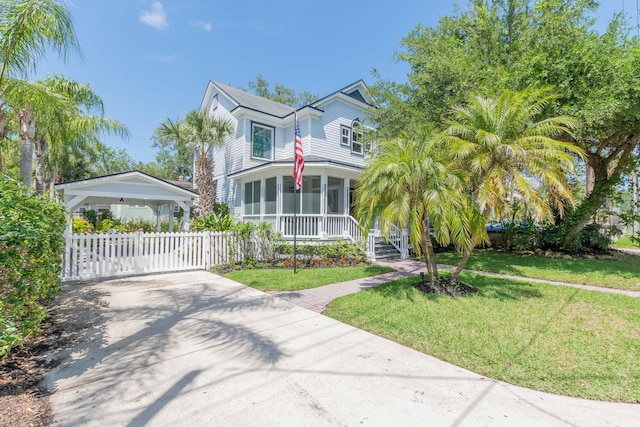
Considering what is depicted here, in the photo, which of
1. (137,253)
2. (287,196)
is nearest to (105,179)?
(137,253)

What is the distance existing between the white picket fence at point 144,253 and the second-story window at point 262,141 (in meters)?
7.17

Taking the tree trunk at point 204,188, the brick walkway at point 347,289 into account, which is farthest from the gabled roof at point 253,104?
the brick walkway at point 347,289

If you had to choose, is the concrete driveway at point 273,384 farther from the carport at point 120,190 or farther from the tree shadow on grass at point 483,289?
the carport at point 120,190

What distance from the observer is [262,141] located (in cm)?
1623

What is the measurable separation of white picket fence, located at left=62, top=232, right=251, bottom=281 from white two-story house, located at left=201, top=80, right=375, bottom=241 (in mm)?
3081

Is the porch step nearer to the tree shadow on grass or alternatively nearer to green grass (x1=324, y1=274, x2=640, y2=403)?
the tree shadow on grass

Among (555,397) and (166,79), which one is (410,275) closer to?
(555,397)

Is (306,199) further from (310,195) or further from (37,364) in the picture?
(37,364)

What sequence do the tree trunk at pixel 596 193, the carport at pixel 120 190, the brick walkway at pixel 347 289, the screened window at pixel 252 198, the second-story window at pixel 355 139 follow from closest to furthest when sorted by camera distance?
1. the brick walkway at pixel 347 289
2. the carport at pixel 120 190
3. the tree trunk at pixel 596 193
4. the screened window at pixel 252 198
5. the second-story window at pixel 355 139

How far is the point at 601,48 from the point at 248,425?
42.5 feet

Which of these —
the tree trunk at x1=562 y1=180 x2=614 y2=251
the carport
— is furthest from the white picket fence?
the tree trunk at x1=562 y1=180 x2=614 y2=251

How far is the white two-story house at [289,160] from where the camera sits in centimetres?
1245

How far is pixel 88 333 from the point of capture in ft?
14.0

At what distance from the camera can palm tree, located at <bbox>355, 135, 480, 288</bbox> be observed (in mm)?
5730
